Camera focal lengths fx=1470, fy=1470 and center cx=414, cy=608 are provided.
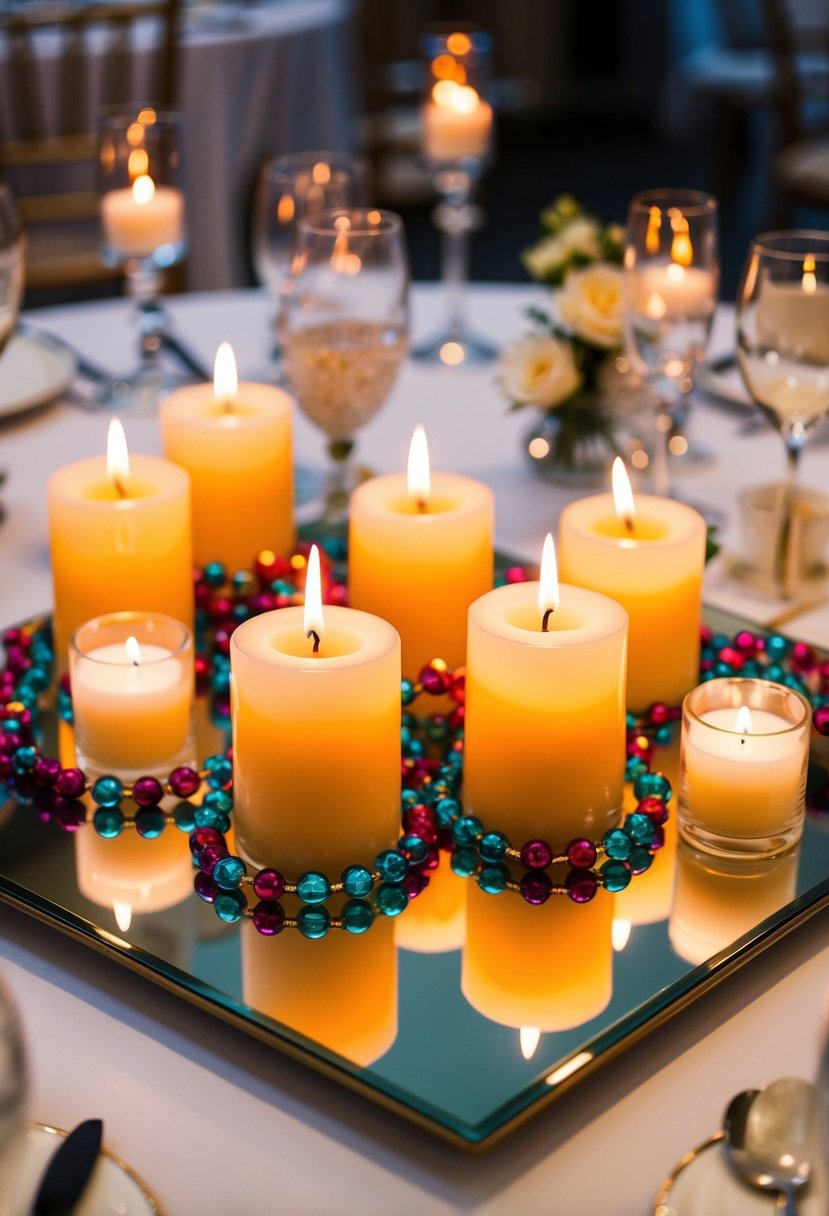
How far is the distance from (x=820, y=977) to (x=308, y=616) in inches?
11.0

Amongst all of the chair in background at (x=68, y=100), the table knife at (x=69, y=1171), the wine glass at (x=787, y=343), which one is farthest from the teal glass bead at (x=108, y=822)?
→ the chair in background at (x=68, y=100)

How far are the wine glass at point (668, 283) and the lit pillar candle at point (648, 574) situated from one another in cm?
26

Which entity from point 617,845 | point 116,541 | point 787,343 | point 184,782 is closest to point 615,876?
point 617,845

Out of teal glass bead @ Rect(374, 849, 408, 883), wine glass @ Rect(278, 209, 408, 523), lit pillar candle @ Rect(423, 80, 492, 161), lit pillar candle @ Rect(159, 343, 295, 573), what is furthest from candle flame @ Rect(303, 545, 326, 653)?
lit pillar candle @ Rect(423, 80, 492, 161)

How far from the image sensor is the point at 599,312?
1.13 metres

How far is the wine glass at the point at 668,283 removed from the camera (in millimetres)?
1071

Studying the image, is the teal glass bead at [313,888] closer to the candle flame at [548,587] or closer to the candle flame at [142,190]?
the candle flame at [548,587]

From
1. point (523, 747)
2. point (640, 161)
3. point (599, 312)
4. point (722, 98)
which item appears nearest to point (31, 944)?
point (523, 747)

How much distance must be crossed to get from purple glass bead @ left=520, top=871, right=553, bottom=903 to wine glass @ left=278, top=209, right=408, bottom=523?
19.1 inches

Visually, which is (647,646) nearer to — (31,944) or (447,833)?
(447,833)

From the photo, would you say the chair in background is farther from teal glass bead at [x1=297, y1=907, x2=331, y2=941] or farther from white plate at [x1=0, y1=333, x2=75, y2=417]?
teal glass bead at [x1=297, y1=907, x2=331, y2=941]

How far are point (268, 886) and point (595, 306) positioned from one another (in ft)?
2.08

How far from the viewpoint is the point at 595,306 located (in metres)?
1.13

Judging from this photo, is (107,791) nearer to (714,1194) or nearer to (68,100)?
(714,1194)
